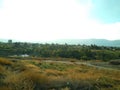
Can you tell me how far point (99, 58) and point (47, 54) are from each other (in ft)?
73.2

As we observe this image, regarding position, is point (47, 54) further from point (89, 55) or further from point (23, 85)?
point (23, 85)

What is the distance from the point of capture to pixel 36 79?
16.5 metres

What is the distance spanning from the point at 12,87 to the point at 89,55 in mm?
87282

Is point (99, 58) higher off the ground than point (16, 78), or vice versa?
point (16, 78)

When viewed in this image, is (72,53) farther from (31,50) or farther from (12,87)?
(12,87)

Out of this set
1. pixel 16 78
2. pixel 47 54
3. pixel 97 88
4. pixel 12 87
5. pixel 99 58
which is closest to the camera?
pixel 12 87

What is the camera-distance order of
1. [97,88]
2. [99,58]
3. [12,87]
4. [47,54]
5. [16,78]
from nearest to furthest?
[12,87] → [16,78] → [97,88] → [99,58] → [47,54]

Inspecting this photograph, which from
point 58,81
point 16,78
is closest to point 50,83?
point 58,81

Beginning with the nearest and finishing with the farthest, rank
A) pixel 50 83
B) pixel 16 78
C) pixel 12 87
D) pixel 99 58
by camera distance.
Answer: pixel 12 87
pixel 16 78
pixel 50 83
pixel 99 58

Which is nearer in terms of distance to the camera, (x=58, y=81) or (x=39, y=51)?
(x=58, y=81)

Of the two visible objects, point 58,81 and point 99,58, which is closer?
point 58,81

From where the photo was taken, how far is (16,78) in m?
15.9

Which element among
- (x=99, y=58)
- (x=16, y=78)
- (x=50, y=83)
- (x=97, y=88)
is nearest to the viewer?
(x=16, y=78)

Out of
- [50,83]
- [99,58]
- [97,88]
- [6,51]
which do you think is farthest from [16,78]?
[6,51]
